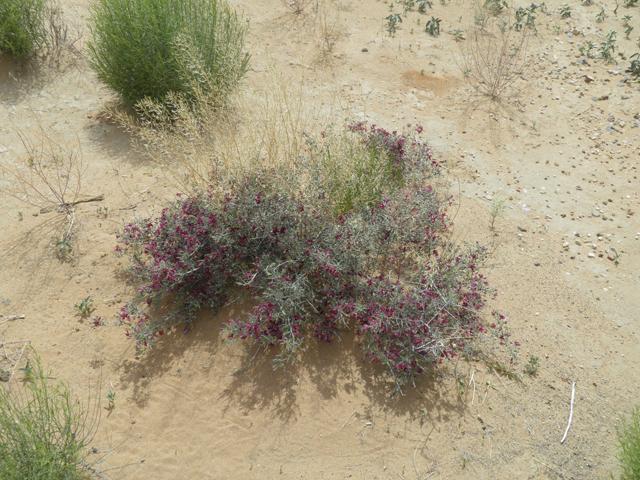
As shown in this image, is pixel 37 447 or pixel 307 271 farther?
pixel 307 271

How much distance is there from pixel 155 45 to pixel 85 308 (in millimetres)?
2932

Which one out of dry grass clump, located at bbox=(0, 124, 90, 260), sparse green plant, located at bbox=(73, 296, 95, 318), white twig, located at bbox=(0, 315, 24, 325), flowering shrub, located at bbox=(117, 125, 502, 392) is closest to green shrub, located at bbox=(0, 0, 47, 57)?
dry grass clump, located at bbox=(0, 124, 90, 260)

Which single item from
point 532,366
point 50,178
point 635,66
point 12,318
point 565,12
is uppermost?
point 565,12

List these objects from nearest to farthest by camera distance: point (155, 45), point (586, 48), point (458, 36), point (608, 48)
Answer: point (155, 45) < point (608, 48) < point (586, 48) < point (458, 36)

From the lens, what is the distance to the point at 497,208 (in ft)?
13.8

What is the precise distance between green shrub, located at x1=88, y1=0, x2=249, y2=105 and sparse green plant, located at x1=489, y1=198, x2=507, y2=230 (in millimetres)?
2915

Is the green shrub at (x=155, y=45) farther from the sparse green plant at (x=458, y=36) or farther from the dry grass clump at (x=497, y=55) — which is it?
the sparse green plant at (x=458, y=36)

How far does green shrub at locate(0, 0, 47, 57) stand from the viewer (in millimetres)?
5383

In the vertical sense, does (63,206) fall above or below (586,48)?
below

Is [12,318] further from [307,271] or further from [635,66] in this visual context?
[635,66]

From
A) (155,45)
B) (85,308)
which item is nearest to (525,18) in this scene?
(155,45)

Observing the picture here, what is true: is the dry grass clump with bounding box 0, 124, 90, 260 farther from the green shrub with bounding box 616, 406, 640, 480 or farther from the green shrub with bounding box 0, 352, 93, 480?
the green shrub with bounding box 616, 406, 640, 480

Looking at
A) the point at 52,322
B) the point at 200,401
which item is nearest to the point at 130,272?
the point at 52,322

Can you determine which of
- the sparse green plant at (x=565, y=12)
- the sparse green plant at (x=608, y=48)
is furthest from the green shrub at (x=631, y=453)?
the sparse green plant at (x=565, y=12)
